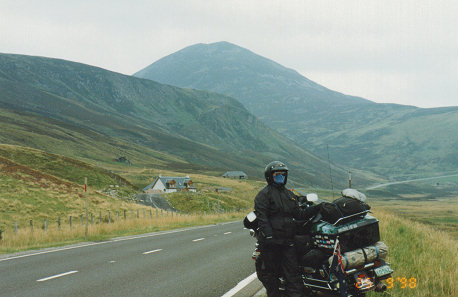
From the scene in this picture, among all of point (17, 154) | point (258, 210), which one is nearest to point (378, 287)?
point (258, 210)

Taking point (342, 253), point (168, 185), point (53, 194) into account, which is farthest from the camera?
point (168, 185)

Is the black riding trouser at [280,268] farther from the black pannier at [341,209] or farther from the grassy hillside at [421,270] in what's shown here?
the grassy hillside at [421,270]

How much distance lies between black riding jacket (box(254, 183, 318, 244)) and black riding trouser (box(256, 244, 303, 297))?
0.16 m

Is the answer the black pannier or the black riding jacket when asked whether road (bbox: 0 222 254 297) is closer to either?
the black riding jacket

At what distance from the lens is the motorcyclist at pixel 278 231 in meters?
6.36

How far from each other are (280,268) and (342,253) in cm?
95

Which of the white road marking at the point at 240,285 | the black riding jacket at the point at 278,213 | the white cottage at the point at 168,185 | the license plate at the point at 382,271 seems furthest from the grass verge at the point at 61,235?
the white cottage at the point at 168,185

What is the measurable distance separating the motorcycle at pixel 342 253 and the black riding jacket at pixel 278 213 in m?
0.14

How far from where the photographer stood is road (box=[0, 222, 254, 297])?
8328 mm

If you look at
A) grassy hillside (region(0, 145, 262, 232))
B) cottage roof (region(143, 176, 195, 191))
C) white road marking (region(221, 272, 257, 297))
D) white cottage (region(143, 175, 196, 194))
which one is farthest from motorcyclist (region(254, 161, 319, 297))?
cottage roof (region(143, 176, 195, 191))

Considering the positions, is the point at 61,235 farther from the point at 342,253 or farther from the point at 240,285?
the point at 342,253

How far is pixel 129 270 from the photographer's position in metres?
10.4

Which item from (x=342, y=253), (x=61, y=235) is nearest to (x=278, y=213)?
(x=342, y=253)

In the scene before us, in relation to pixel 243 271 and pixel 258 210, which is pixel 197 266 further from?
pixel 258 210
